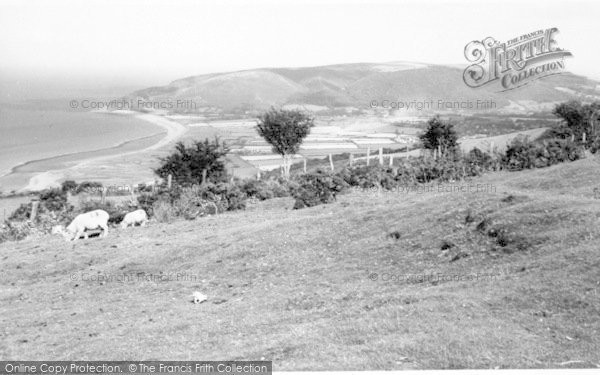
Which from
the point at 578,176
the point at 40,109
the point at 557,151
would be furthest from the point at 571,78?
the point at 40,109

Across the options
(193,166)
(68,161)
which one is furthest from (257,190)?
(68,161)

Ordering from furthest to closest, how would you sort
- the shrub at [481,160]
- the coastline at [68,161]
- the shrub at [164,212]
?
the coastline at [68,161]
the shrub at [481,160]
the shrub at [164,212]

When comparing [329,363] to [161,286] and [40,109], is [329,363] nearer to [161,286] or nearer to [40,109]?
[161,286]

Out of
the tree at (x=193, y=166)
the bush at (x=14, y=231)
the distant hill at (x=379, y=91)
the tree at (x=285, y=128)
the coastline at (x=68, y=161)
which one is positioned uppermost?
the distant hill at (x=379, y=91)

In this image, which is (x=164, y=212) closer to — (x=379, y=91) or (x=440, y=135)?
(x=440, y=135)

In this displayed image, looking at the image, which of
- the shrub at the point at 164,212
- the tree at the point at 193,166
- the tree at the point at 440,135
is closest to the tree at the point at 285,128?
the tree at the point at 193,166

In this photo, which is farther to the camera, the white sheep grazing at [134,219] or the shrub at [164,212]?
the shrub at [164,212]

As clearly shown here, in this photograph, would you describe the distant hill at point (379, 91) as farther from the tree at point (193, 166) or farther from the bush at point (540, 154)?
the tree at point (193, 166)
